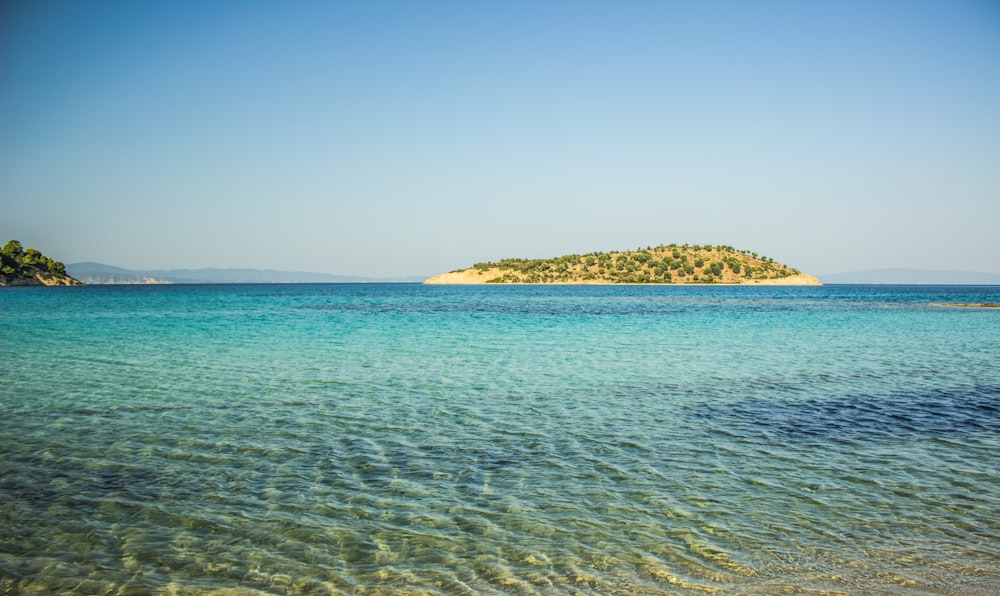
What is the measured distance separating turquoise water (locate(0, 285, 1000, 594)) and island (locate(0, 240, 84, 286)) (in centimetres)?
17573

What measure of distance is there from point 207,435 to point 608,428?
24.4 feet

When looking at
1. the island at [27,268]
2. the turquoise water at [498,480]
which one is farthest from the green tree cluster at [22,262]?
the turquoise water at [498,480]

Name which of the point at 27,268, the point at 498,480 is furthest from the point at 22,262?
the point at 498,480

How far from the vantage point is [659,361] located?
22.2m

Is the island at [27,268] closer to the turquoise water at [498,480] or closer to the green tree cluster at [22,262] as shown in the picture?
the green tree cluster at [22,262]

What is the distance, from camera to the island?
157 m

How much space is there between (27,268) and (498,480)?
19968 cm

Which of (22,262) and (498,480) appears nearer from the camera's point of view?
(498,480)

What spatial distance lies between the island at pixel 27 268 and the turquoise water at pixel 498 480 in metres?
176

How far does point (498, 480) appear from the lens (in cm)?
870

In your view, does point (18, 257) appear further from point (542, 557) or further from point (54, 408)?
point (542, 557)

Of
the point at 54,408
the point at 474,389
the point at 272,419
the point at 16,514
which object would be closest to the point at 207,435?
the point at 272,419

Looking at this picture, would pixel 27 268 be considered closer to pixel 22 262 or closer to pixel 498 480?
pixel 22 262

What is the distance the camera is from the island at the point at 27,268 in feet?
516
